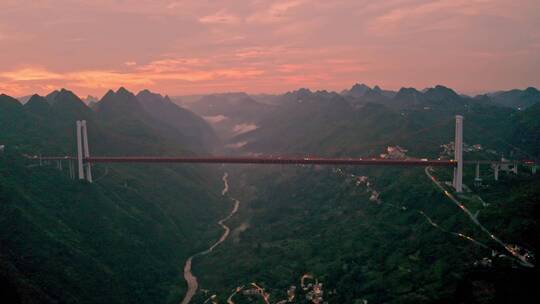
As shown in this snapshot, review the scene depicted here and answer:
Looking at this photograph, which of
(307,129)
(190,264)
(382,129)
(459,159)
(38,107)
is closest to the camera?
(459,159)

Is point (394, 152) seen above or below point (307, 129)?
below

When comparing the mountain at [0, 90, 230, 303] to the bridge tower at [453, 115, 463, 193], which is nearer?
the mountain at [0, 90, 230, 303]

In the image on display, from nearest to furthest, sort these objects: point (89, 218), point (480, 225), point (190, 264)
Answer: point (480, 225) < point (89, 218) < point (190, 264)

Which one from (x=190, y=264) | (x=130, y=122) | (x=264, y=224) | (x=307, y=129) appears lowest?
(x=190, y=264)

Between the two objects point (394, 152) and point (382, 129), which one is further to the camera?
point (382, 129)

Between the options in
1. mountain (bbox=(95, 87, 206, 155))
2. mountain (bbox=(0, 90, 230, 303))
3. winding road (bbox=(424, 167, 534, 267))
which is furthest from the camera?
mountain (bbox=(95, 87, 206, 155))

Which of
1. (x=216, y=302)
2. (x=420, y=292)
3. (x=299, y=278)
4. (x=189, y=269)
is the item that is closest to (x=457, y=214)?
(x=420, y=292)

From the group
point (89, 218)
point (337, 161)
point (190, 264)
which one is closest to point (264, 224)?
point (190, 264)

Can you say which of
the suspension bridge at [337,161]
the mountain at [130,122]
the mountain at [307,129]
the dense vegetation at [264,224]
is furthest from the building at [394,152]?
the mountain at [130,122]

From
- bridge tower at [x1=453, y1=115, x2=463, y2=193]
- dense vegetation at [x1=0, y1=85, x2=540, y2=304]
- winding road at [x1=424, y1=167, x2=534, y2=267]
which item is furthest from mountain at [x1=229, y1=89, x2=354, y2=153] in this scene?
bridge tower at [x1=453, y1=115, x2=463, y2=193]

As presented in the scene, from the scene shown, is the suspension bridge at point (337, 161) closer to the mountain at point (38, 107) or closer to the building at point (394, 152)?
the building at point (394, 152)

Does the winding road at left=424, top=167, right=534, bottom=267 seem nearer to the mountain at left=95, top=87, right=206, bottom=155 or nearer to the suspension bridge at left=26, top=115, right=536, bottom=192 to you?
the suspension bridge at left=26, top=115, right=536, bottom=192

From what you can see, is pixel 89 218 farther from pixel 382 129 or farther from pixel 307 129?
pixel 307 129
